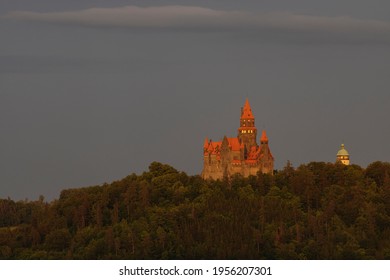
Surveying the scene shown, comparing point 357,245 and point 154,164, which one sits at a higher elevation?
point 154,164

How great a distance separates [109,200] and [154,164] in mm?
11491

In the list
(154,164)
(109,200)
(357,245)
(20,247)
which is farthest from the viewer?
(154,164)

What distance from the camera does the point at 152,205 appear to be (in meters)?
120

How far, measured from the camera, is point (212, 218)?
111 meters

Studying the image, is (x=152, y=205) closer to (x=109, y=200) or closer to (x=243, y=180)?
(x=109, y=200)

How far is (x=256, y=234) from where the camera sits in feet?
346

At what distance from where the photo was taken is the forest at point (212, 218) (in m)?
104

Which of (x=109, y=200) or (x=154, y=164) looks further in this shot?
(x=154, y=164)

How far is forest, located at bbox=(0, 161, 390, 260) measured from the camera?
10419 centimetres
